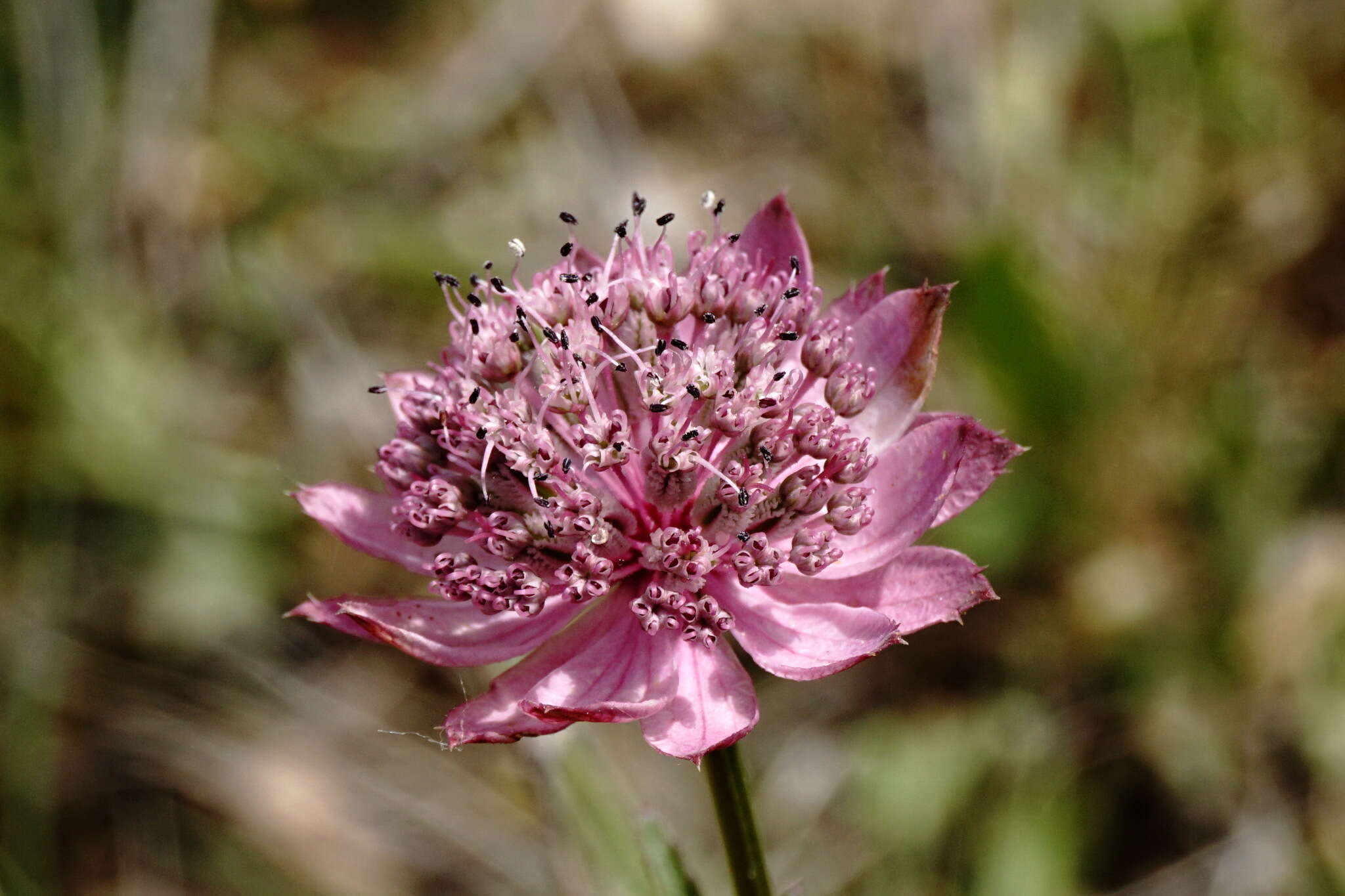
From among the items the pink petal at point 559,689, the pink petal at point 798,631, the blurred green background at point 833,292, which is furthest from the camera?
the blurred green background at point 833,292

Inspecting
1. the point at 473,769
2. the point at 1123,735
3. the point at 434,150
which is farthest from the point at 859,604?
the point at 434,150

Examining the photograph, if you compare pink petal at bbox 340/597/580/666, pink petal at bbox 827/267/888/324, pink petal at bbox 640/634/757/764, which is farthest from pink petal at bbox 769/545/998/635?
pink petal at bbox 827/267/888/324

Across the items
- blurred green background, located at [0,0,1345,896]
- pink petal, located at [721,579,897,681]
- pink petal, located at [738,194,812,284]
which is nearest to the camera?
pink petal, located at [721,579,897,681]

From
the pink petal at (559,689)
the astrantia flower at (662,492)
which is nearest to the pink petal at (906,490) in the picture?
the astrantia flower at (662,492)

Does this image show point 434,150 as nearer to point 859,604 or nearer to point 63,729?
point 63,729

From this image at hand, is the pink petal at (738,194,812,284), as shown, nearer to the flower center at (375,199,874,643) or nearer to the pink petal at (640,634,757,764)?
the flower center at (375,199,874,643)

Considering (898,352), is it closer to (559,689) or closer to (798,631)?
(798,631)

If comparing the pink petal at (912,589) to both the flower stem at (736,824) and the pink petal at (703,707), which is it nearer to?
the pink petal at (703,707)

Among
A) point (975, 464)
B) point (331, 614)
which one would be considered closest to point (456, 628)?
point (331, 614)
